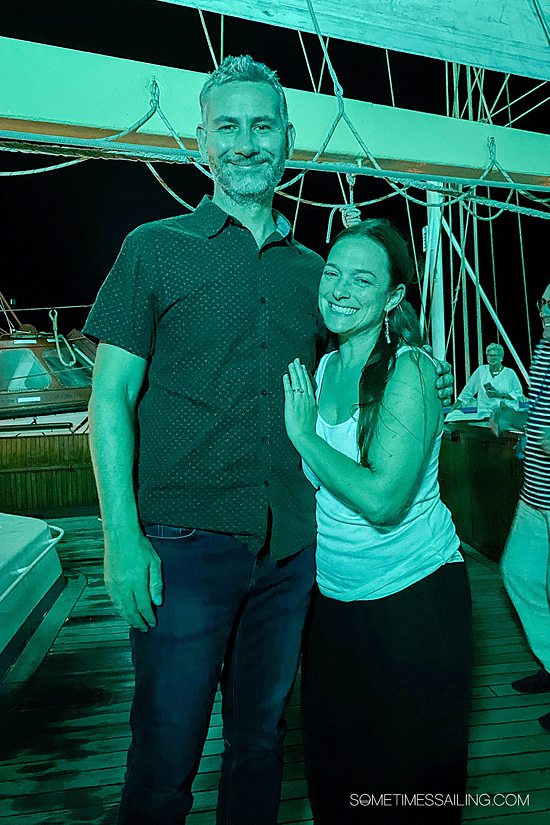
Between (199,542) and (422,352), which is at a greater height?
(422,352)

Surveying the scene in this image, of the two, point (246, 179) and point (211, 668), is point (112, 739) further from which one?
point (246, 179)

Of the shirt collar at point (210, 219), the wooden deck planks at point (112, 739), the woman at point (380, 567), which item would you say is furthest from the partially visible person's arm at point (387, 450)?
the wooden deck planks at point (112, 739)

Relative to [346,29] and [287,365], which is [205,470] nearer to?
[287,365]

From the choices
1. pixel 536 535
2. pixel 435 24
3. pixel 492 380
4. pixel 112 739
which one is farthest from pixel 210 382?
pixel 492 380

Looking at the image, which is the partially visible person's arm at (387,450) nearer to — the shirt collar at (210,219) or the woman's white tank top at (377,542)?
the woman's white tank top at (377,542)

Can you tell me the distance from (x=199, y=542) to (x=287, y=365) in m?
0.48

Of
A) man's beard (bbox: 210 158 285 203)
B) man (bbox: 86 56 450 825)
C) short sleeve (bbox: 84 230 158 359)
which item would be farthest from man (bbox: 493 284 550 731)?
short sleeve (bbox: 84 230 158 359)

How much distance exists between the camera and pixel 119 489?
135 centimetres

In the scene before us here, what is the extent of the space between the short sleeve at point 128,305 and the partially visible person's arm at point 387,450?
0.38 metres

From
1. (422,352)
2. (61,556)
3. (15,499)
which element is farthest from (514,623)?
(15,499)

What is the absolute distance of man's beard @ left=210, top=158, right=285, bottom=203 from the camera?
149 cm

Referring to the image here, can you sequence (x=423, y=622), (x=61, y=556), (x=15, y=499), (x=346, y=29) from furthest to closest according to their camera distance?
(x=15, y=499), (x=61, y=556), (x=346, y=29), (x=423, y=622)

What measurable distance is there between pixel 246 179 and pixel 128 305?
42 cm

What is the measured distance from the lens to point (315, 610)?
160cm
